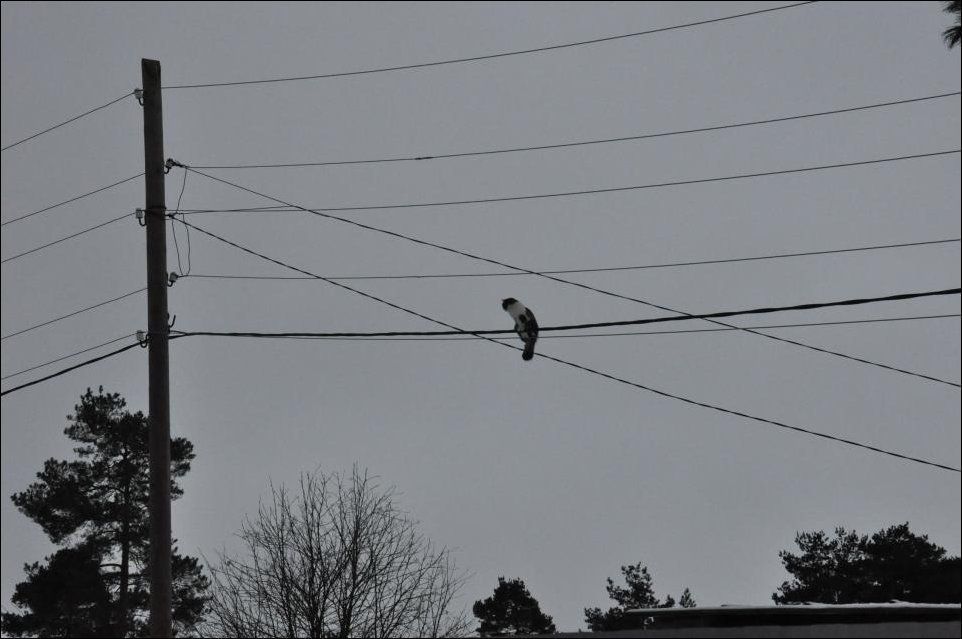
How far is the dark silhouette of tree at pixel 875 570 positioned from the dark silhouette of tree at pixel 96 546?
Answer: 864 inches

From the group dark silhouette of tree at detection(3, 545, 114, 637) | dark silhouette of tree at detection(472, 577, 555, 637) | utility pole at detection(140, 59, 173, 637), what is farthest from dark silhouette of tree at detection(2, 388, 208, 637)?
utility pole at detection(140, 59, 173, 637)

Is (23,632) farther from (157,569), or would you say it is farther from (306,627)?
→ (157,569)

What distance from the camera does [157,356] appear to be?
13.8 metres

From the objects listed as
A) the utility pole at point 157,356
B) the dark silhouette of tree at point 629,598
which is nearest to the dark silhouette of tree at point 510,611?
the dark silhouette of tree at point 629,598

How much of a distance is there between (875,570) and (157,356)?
35.5 m

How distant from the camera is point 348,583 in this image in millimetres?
24906

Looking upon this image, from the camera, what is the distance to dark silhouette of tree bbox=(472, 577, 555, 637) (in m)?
50.2

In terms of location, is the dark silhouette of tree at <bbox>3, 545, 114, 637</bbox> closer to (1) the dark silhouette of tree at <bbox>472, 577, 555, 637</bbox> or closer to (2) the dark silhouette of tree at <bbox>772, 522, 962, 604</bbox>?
(1) the dark silhouette of tree at <bbox>472, 577, 555, 637</bbox>

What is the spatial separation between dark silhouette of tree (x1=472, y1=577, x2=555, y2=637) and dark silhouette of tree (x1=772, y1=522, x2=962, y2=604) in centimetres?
951

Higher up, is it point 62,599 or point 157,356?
point 157,356

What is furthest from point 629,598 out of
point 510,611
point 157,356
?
point 157,356

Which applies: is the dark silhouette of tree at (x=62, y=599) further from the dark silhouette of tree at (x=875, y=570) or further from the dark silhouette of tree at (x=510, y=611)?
the dark silhouette of tree at (x=875, y=570)

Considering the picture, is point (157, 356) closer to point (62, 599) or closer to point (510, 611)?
point (62, 599)

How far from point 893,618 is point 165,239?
963 cm
